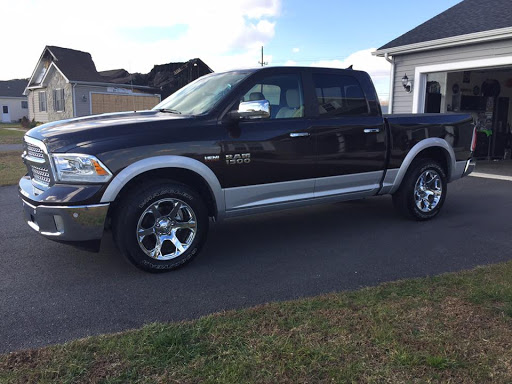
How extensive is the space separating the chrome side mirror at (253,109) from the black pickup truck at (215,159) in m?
0.01

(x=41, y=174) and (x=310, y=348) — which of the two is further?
(x=41, y=174)

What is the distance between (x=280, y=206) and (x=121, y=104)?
90.0ft

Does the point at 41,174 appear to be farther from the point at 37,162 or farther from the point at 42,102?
the point at 42,102

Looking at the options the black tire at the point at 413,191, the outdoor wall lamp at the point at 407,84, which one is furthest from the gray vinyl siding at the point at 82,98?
the black tire at the point at 413,191

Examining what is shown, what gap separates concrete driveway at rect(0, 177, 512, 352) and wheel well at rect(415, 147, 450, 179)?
0.73 metres

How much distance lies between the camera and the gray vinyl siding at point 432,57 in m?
9.74

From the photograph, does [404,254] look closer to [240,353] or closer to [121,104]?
[240,353]

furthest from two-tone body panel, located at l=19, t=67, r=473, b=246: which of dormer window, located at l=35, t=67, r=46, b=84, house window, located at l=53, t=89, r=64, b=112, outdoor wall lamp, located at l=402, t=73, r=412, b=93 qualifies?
dormer window, located at l=35, t=67, r=46, b=84

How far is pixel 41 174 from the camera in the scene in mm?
4098

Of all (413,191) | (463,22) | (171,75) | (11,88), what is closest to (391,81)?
(463,22)

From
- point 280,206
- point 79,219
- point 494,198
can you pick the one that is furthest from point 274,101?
point 494,198

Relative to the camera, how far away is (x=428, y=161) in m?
6.09

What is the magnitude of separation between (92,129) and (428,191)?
14.8 ft

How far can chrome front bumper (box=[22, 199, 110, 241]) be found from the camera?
377 centimetres
